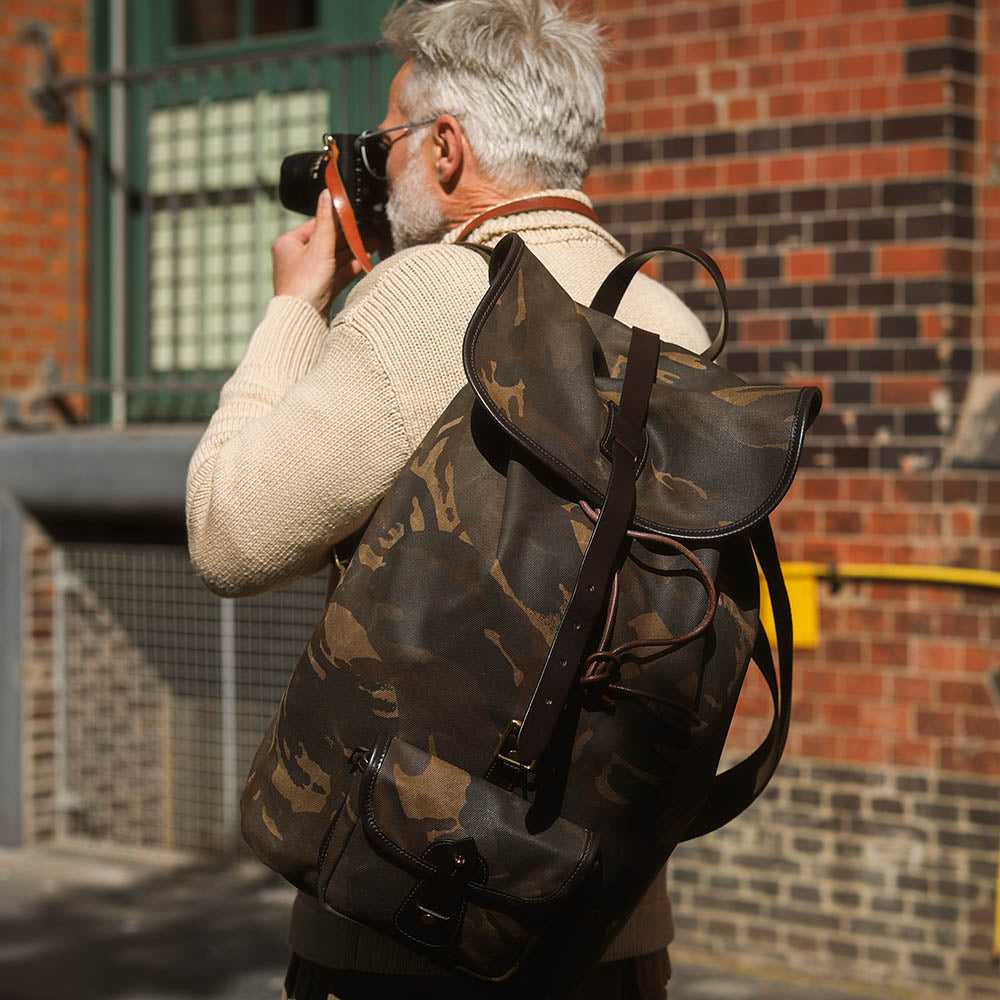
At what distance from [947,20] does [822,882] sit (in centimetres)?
278

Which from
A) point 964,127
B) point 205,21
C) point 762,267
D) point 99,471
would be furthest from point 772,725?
point 205,21

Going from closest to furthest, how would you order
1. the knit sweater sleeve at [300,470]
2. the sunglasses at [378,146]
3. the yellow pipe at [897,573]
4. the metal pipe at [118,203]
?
the knit sweater sleeve at [300,470], the sunglasses at [378,146], the yellow pipe at [897,573], the metal pipe at [118,203]

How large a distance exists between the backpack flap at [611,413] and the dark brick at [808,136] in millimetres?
3110

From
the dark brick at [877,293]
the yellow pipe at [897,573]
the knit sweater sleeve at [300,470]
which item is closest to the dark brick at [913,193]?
the dark brick at [877,293]

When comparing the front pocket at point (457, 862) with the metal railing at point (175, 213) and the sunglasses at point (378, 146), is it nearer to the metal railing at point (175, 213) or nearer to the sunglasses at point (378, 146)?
the sunglasses at point (378, 146)

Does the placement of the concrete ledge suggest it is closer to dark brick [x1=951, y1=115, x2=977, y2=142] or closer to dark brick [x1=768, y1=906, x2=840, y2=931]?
dark brick [x1=768, y1=906, x2=840, y2=931]

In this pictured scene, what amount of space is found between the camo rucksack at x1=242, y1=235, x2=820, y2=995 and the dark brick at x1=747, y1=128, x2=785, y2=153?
3.21m

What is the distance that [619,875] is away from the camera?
5.36ft

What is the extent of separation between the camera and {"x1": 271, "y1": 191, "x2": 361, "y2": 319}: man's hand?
83.8 inches

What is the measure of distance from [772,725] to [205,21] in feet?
19.7

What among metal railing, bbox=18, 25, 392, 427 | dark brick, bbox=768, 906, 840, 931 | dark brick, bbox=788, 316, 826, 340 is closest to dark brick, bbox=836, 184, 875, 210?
dark brick, bbox=788, 316, 826, 340

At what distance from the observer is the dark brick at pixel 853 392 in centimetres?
453

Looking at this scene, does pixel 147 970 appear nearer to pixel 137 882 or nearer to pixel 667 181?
pixel 137 882

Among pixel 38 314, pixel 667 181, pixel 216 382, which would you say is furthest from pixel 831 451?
pixel 38 314
